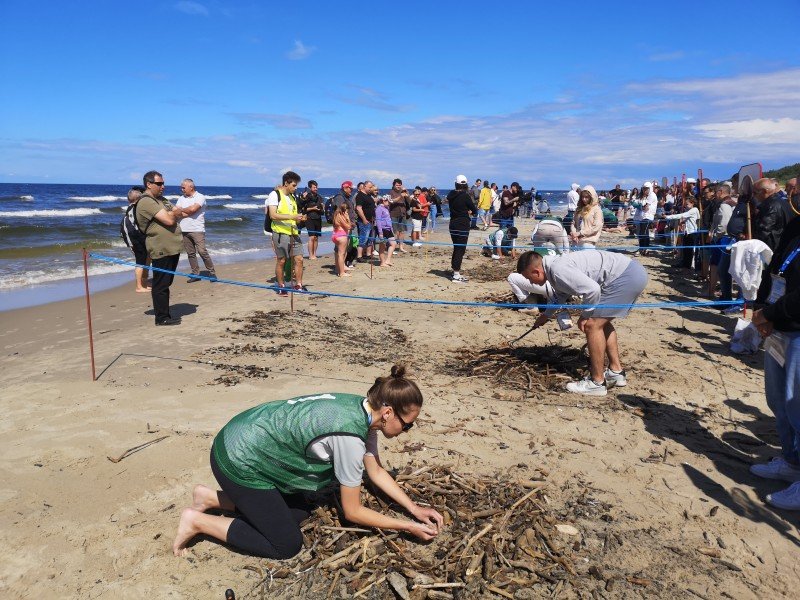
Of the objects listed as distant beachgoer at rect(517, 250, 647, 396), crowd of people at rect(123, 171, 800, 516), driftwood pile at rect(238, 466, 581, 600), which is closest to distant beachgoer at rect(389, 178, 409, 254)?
crowd of people at rect(123, 171, 800, 516)

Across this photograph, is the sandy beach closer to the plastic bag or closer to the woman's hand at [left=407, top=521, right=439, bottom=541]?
the plastic bag

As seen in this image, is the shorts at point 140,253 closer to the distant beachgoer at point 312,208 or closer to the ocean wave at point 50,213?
the distant beachgoer at point 312,208

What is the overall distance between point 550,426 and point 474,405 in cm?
75

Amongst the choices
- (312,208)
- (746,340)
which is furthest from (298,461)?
(312,208)

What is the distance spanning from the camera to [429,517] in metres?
3.31

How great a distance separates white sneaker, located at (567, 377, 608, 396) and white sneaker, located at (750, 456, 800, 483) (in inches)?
62.5

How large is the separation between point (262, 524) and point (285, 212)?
21.5 feet

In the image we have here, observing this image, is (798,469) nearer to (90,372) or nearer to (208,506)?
(208,506)

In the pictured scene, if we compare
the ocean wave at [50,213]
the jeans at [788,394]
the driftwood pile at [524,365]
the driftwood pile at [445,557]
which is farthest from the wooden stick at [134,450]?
the ocean wave at [50,213]

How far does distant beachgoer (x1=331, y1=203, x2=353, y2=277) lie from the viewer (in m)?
11.7

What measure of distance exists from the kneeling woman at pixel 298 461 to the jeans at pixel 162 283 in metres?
5.13

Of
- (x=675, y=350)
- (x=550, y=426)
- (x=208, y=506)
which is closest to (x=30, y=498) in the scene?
(x=208, y=506)

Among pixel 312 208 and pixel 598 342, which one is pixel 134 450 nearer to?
pixel 598 342

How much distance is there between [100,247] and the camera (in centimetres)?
1909
